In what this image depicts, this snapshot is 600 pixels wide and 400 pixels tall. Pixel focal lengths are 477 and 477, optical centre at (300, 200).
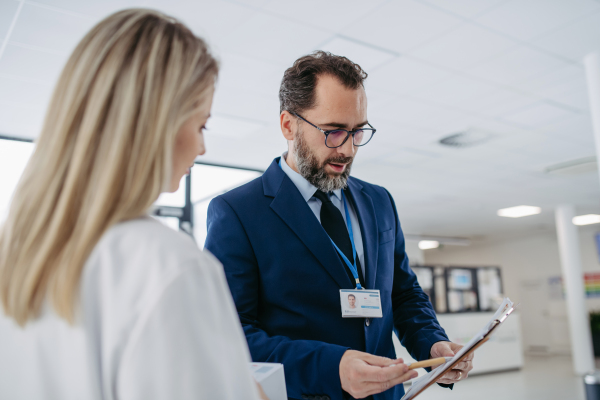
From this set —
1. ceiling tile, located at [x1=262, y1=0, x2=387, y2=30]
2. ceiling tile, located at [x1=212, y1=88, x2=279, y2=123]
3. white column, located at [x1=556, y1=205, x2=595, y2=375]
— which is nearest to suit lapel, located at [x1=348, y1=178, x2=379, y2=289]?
ceiling tile, located at [x1=262, y1=0, x2=387, y2=30]

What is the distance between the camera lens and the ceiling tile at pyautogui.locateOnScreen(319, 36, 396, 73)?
3.58 m

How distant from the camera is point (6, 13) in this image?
10.2 ft

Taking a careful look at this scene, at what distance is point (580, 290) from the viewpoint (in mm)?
8789

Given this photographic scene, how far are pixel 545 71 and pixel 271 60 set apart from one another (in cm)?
241

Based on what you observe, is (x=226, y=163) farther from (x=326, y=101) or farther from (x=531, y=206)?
(x=531, y=206)

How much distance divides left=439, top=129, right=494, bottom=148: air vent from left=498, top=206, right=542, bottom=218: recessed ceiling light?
4.89m

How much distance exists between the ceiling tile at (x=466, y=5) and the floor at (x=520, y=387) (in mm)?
4866

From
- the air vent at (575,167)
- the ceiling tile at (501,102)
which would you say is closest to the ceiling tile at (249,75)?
the ceiling tile at (501,102)

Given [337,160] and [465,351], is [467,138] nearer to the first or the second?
[337,160]

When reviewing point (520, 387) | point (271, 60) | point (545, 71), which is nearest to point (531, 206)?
point (520, 387)

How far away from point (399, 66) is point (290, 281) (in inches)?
124

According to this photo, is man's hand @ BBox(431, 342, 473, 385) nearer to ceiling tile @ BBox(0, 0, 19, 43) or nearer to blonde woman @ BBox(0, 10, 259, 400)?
blonde woman @ BBox(0, 10, 259, 400)

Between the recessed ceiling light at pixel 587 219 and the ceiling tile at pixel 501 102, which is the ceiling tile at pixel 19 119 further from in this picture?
the recessed ceiling light at pixel 587 219

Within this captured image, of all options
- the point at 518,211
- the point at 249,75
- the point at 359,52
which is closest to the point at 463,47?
the point at 359,52
